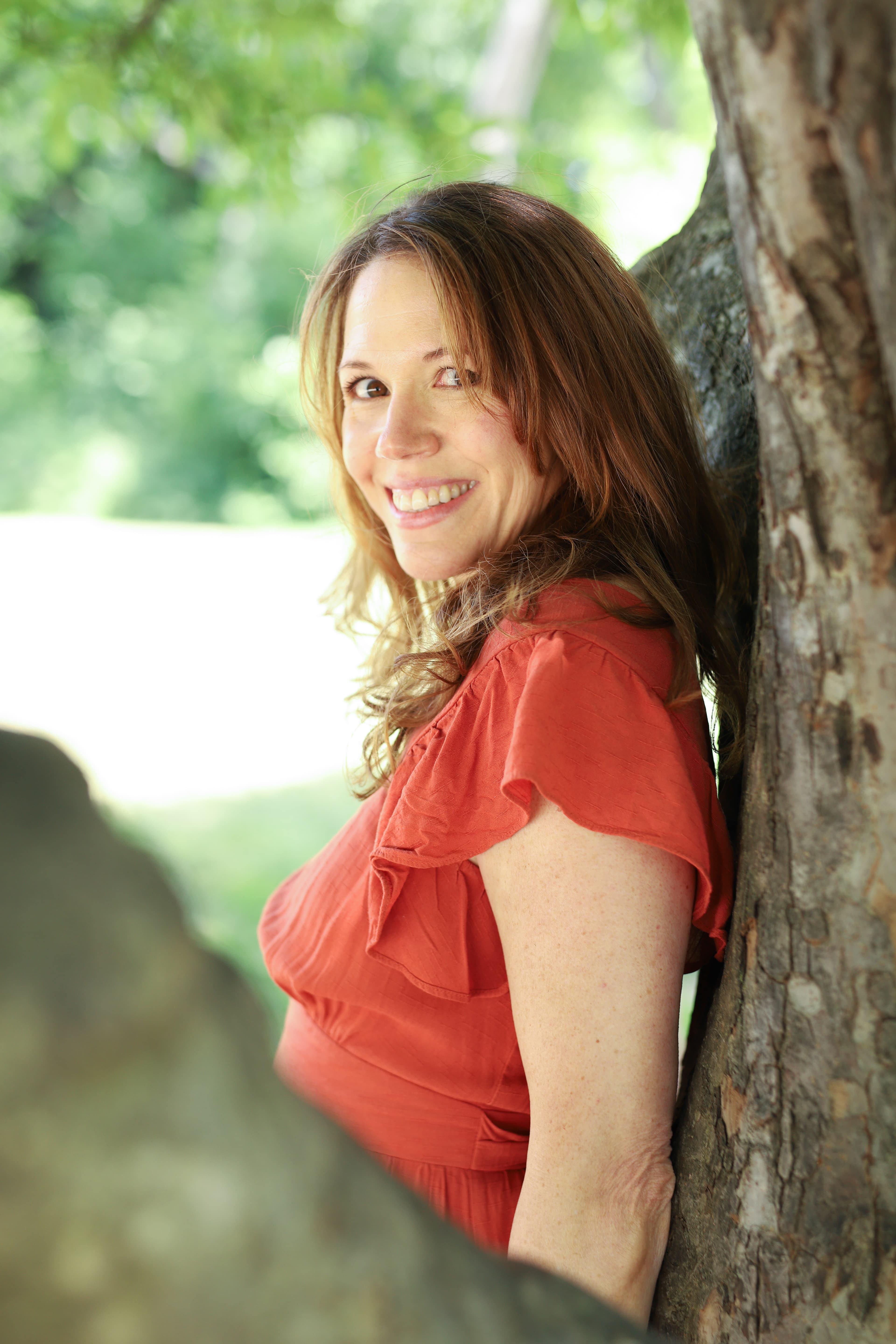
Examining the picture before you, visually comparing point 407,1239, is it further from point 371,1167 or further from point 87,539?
point 87,539

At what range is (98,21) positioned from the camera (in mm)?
3988

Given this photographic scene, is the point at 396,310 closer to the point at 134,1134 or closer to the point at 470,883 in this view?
the point at 470,883

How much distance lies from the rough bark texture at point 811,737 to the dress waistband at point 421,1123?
0.37 metres

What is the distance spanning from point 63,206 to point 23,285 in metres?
1.64

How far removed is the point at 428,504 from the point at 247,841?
14.7ft

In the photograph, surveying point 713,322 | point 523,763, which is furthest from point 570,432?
point 523,763

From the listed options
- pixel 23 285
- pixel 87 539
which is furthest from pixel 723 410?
pixel 23 285

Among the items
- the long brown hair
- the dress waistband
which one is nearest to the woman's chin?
the long brown hair

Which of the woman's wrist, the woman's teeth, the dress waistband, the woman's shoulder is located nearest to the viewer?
the woman's wrist

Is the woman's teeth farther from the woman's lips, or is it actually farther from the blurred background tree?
the blurred background tree

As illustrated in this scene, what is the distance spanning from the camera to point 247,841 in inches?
238

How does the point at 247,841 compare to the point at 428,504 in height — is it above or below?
below

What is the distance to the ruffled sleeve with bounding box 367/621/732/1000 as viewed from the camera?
1249 mm

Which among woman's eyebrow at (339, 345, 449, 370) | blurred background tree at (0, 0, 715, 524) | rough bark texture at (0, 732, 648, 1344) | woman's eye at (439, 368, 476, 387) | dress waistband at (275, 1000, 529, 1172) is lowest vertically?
dress waistband at (275, 1000, 529, 1172)
